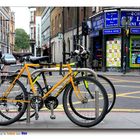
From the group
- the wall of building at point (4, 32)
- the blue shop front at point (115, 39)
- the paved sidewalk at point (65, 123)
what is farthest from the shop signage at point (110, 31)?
the wall of building at point (4, 32)

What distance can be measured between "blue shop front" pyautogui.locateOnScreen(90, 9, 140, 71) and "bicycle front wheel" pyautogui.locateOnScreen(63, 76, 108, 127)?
76 centimetres

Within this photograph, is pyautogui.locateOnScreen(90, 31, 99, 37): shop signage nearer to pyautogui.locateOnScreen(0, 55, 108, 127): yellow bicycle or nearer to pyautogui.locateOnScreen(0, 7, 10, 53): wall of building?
pyautogui.locateOnScreen(0, 55, 108, 127): yellow bicycle

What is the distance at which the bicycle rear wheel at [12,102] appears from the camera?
605cm

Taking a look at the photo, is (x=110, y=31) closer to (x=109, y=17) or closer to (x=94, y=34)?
(x=109, y=17)

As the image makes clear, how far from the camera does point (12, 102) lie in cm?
619

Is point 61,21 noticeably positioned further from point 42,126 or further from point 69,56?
point 42,126

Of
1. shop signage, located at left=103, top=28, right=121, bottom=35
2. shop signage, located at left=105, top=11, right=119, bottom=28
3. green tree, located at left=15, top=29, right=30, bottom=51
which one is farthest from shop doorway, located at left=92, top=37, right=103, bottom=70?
shop signage, located at left=105, top=11, right=119, bottom=28

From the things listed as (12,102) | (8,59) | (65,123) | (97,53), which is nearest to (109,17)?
(97,53)

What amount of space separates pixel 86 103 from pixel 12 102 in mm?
1054

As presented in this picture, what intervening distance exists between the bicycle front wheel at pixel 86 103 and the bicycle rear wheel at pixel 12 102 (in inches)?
23.3

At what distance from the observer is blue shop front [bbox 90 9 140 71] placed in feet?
25.7

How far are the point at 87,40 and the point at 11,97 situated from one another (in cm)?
149
